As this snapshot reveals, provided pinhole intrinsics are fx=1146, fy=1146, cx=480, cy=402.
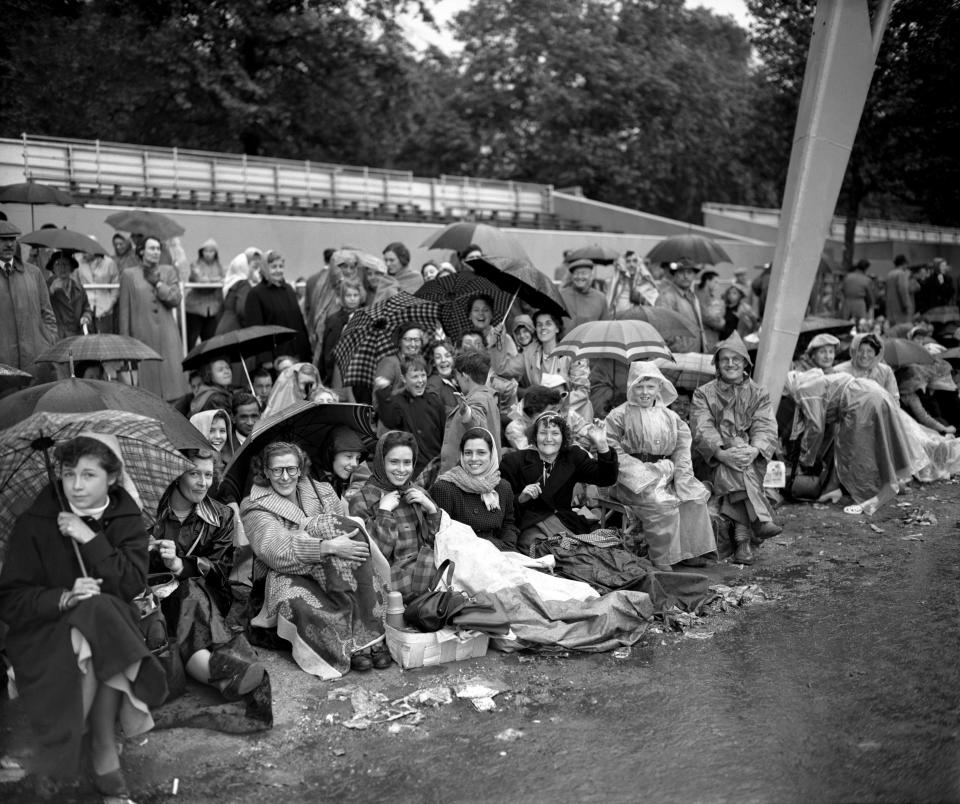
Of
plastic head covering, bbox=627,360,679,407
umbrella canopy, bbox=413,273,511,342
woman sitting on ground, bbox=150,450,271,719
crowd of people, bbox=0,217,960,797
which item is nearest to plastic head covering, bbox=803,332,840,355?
crowd of people, bbox=0,217,960,797

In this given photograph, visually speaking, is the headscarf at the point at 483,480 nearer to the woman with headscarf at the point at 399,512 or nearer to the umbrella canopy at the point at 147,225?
the woman with headscarf at the point at 399,512

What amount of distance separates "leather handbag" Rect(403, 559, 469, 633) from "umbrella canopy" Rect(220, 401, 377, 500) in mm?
1244

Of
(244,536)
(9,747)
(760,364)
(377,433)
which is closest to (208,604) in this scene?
(244,536)

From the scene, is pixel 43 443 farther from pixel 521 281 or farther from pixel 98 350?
pixel 521 281

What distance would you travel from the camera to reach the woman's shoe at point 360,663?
6168 mm

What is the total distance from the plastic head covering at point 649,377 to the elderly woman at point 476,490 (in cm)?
149

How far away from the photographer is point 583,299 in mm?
11664

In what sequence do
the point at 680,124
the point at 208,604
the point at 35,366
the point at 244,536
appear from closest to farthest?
the point at 208,604, the point at 244,536, the point at 35,366, the point at 680,124

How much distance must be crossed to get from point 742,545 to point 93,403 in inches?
196

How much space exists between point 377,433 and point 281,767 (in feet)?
13.3

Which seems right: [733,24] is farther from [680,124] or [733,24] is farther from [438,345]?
[438,345]

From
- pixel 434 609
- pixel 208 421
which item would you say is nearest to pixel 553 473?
pixel 434 609

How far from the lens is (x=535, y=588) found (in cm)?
666

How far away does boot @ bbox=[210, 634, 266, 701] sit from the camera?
17.9ft
